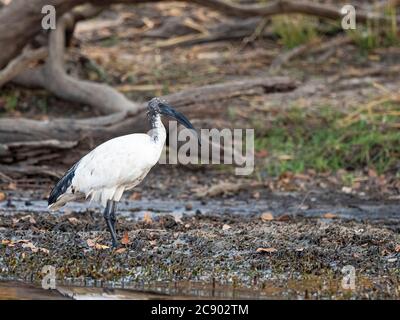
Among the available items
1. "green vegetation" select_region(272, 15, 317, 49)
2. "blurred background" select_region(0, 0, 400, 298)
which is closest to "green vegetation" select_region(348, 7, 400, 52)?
"blurred background" select_region(0, 0, 400, 298)

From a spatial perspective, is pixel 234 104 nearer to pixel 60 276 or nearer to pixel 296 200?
pixel 296 200

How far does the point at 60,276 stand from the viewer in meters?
7.25

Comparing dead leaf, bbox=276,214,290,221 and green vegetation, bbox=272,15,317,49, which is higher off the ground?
green vegetation, bbox=272,15,317,49

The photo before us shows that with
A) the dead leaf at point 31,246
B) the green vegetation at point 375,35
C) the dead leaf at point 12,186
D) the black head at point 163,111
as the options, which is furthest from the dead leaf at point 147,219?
the green vegetation at point 375,35

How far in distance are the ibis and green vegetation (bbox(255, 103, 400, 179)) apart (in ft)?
10.5

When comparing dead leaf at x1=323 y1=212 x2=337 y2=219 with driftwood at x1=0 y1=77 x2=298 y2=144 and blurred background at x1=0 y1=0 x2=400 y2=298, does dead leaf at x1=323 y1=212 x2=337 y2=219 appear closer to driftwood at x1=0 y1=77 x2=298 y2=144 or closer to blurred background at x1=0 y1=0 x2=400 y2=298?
blurred background at x1=0 y1=0 x2=400 y2=298

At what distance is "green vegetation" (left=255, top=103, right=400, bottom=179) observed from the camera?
35.8ft

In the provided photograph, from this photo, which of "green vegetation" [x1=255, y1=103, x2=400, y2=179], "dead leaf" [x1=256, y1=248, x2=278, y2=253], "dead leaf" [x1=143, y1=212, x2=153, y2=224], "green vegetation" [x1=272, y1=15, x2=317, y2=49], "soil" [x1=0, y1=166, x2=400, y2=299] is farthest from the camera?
"green vegetation" [x1=272, y1=15, x2=317, y2=49]

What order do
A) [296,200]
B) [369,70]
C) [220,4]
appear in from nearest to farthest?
[296,200], [220,4], [369,70]

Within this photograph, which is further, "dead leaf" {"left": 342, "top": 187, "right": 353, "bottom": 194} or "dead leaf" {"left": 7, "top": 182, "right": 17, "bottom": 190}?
"dead leaf" {"left": 342, "top": 187, "right": 353, "bottom": 194}

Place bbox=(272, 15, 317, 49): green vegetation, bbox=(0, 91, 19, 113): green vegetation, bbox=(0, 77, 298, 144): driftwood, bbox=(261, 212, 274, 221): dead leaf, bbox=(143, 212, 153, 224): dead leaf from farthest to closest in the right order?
bbox=(272, 15, 317, 49): green vegetation < bbox=(0, 91, 19, 113): green vegetation < bbox=(0, 77, 298, 144): driftwood < bbox=(261, 212, 274, 221): dead leaf < bbox=(143, 212, 153, 224): dead leaf

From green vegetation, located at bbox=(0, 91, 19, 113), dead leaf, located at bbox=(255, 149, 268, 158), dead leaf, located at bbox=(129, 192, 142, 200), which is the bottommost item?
dead leaf, located at bbox=(129, 192, 142, 200)
